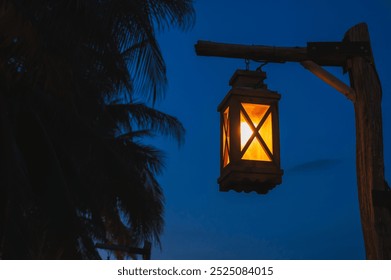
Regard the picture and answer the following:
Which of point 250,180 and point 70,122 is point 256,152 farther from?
point 70,122

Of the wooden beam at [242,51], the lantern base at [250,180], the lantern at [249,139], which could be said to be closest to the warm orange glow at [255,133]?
the lantern at [249,139]

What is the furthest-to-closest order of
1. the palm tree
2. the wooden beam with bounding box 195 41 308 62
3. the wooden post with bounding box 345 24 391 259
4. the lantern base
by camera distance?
the palm tree → the wooden beam with bounding box 195 41 308 62 → the wooden post with bounding box 345 24 391 259 → the lantern base

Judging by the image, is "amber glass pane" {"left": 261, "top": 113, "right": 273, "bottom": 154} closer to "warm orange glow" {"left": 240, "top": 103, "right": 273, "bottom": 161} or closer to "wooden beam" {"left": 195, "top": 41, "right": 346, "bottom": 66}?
"warm orange glow" {"left": 240, "top": 103, "right": 273, "bottom": 161}

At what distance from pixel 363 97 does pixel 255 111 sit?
85 centimetres

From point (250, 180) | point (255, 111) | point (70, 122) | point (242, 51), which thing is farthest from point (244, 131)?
point (70, 122)

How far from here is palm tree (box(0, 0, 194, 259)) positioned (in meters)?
7.35

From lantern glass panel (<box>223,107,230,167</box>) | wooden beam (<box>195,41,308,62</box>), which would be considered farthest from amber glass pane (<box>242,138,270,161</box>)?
wooden beam (<box>195,41,308,62</box>)

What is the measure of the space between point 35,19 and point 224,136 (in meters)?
4.40

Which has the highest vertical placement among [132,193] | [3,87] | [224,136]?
[3,87]

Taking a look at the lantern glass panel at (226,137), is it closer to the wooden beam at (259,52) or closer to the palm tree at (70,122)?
the wooden beam at (259,52)

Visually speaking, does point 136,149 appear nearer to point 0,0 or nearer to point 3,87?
point 3,87

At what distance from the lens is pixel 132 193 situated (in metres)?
11.6
